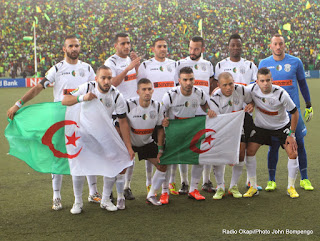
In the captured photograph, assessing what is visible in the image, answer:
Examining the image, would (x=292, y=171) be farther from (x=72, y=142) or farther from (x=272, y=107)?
(x=72, y=142)

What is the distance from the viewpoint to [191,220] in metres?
4.42

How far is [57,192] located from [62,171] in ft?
1.08

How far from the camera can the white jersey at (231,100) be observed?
523cm

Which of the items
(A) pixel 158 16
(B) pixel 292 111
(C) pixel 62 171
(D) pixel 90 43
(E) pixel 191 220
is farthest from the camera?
(A) pixel 158 16

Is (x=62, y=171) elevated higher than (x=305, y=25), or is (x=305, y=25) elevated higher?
(x=305, y=25)

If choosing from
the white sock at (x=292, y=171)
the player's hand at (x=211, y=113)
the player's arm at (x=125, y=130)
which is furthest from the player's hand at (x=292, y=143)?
the player's arm at (x=125, y=130)

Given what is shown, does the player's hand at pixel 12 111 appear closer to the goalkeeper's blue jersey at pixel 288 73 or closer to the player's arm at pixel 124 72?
the player's arm at pixel 124 72

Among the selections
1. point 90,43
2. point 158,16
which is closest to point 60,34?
point 90,43

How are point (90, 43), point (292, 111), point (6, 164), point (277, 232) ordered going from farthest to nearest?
point (90, 43) → point (6, 164) → point (292, 111) → point (277, 232)

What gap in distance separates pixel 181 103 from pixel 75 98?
128cm

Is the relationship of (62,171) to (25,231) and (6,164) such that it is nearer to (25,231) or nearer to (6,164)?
(25,231)

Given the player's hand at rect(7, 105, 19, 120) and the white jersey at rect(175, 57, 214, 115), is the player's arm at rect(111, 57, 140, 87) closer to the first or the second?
the white jersey at rect(175, 57, 214, 115)

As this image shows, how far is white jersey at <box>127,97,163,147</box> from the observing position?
4977mm

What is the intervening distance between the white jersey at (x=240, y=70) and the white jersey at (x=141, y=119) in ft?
4.24
